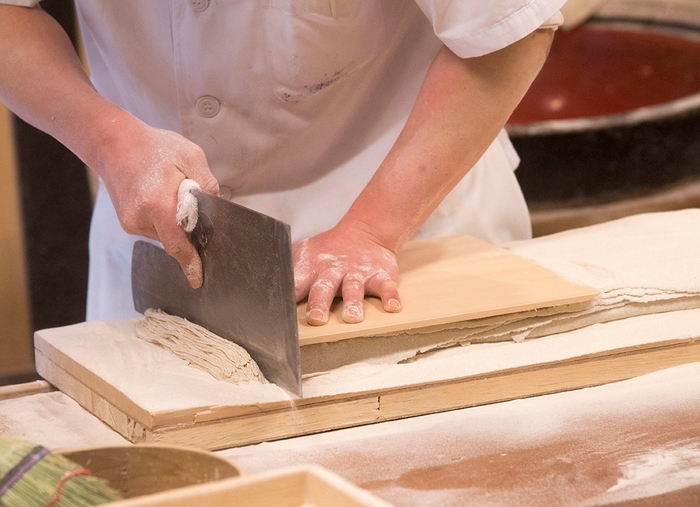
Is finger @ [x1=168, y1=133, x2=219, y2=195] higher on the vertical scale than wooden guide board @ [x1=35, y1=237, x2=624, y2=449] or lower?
higher

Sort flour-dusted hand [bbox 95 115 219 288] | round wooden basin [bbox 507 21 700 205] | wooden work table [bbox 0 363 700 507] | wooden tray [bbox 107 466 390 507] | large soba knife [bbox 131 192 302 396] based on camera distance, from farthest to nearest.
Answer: round wooden basin [bbox 507 21 700 205] < flour-dusted hand [bbox 95 115 219 288] < large soba knife [bbox 131 192 302 396] < wooden work table [bbox 0 363 700 507] < wooden tray [bbox 107 466 390 507]

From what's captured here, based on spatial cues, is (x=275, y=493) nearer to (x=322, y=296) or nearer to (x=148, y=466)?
(x=148, y=466)

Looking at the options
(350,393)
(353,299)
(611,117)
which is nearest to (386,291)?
(353,299)

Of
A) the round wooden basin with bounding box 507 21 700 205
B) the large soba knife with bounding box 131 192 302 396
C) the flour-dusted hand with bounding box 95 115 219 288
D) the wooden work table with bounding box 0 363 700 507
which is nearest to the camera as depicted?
the wooden work table with bounding box 0 363 700 507

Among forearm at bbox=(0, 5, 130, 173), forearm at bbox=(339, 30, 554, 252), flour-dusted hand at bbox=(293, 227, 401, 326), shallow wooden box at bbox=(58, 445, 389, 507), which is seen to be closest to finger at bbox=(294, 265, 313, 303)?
flour-dusted hand at bbox=(293, 227, 401, 326)

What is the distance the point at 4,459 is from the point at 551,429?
570 millimetres

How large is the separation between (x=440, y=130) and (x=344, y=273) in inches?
10.1

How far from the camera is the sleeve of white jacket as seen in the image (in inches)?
45.0

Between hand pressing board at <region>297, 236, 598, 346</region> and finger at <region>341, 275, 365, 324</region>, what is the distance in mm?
10

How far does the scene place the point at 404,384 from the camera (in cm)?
101

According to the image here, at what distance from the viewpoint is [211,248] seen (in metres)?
1.03

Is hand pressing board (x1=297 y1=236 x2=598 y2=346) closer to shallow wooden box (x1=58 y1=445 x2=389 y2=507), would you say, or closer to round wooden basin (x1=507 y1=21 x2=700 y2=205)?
shallow wooden box (x1=58 y1=445 x2=389 y2=507)

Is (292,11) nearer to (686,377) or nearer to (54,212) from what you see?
(686,377)

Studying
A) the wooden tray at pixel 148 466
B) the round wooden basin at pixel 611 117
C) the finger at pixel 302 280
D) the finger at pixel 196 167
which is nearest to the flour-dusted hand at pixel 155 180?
the finger at pixel 196 167
